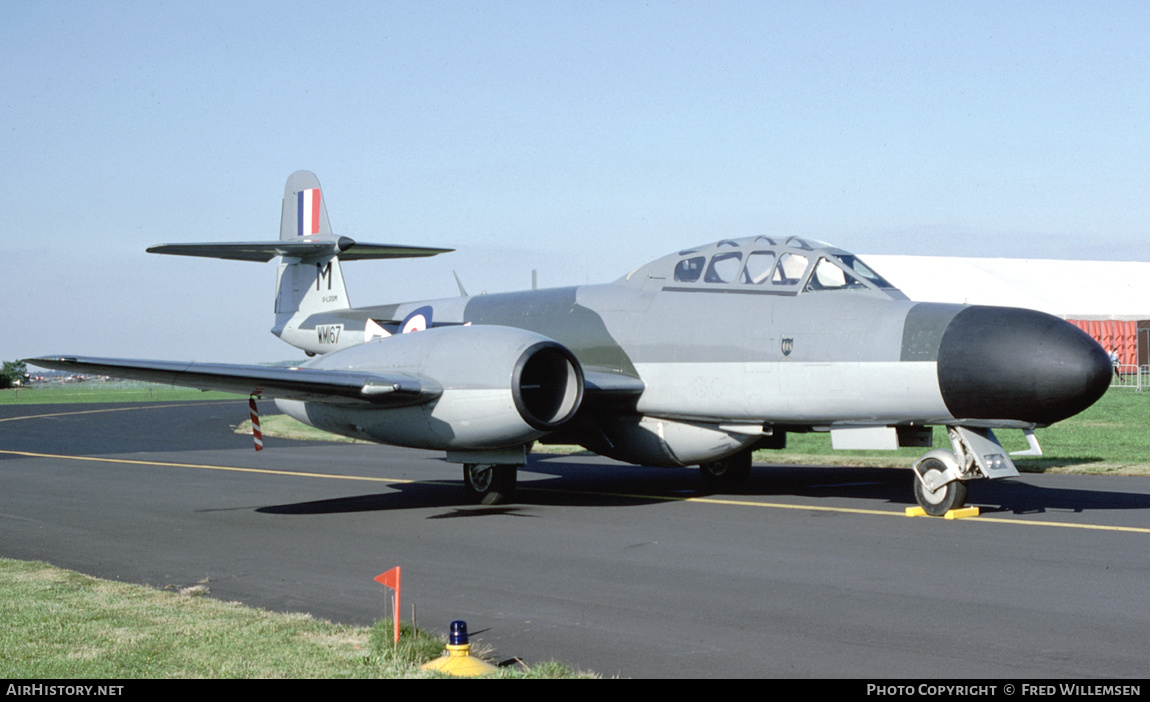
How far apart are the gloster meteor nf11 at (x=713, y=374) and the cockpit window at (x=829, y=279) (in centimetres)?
2

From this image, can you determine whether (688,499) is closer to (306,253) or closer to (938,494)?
(938,494)

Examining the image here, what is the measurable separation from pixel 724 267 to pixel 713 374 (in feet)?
4.26

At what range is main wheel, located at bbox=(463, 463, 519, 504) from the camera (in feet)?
42.6

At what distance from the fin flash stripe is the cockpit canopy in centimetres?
830

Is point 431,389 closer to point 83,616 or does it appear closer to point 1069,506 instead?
point 83,616

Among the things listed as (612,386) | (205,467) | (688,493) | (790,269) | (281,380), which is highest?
(790,269)

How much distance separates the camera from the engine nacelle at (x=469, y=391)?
37.8 ft

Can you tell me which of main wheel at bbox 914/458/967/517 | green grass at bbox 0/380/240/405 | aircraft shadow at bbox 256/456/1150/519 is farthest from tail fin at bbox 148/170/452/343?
green grass at bbox 0/380/240/405

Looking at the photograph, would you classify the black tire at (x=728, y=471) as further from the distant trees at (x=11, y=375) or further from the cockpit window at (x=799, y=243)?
the distant trees at (x=11, y=375)

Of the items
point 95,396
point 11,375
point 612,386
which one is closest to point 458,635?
point 612,386

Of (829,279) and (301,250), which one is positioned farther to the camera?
(301,250)

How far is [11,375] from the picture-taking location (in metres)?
94.8

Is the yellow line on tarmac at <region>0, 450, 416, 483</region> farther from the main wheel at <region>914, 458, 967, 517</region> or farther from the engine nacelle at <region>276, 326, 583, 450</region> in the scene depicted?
the main wheel at <region>914, 458, 967, 517</region>
